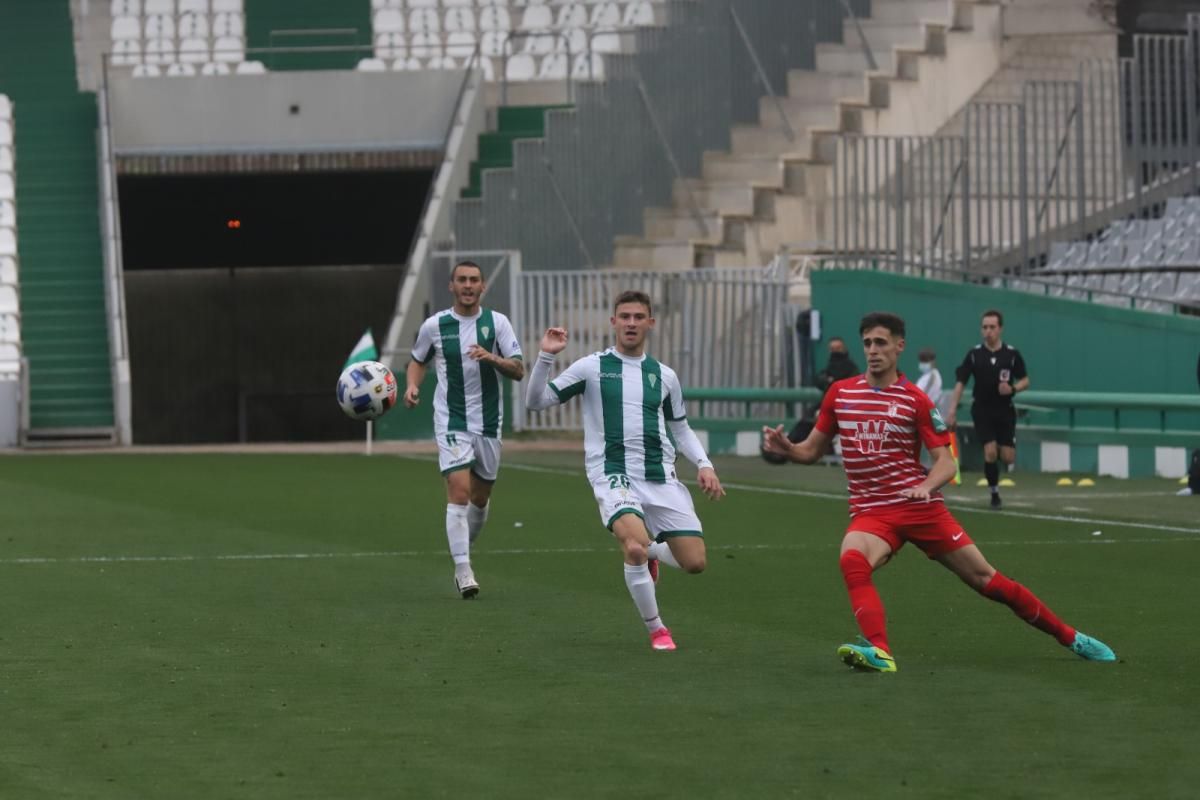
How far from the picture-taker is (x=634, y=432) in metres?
11.3

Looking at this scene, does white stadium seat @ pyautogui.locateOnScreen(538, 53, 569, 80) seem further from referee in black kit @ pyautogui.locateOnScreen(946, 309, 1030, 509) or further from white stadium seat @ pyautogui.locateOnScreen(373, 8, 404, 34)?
referee in black kit @ pyautogui.locateOnScreen(946, 309, 1030, 509)

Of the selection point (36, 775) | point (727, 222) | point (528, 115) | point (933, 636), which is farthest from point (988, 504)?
point (528, 115)

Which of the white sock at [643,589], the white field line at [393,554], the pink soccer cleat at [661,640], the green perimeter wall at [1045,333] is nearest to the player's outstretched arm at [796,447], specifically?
the white sock at [643,589]

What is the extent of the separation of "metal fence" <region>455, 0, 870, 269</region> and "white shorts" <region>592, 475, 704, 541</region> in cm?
2711

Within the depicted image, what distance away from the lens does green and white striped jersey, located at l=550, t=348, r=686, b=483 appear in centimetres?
1127

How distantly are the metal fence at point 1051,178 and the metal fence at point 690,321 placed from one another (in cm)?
153

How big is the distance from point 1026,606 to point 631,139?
97.9 feet

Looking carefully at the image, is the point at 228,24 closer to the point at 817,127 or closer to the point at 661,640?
the point at 817,127

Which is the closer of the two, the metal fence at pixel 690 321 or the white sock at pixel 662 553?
the white sock at pixel 662 553

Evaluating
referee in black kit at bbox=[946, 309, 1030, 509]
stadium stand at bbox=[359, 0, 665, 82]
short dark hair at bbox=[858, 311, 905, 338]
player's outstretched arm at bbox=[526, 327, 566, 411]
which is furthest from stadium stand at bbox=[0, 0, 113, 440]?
short dark hair at bbox=[858, 311, 905, 338]

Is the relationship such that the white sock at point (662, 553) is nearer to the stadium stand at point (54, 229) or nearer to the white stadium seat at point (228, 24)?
the stadium stand at point (54, 229)

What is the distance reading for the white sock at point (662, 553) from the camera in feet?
37.2

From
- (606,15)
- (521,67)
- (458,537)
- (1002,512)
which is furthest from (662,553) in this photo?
(606,15)

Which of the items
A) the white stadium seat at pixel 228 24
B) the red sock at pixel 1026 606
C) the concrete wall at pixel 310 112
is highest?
the white stadium seat at pixel 228 24
